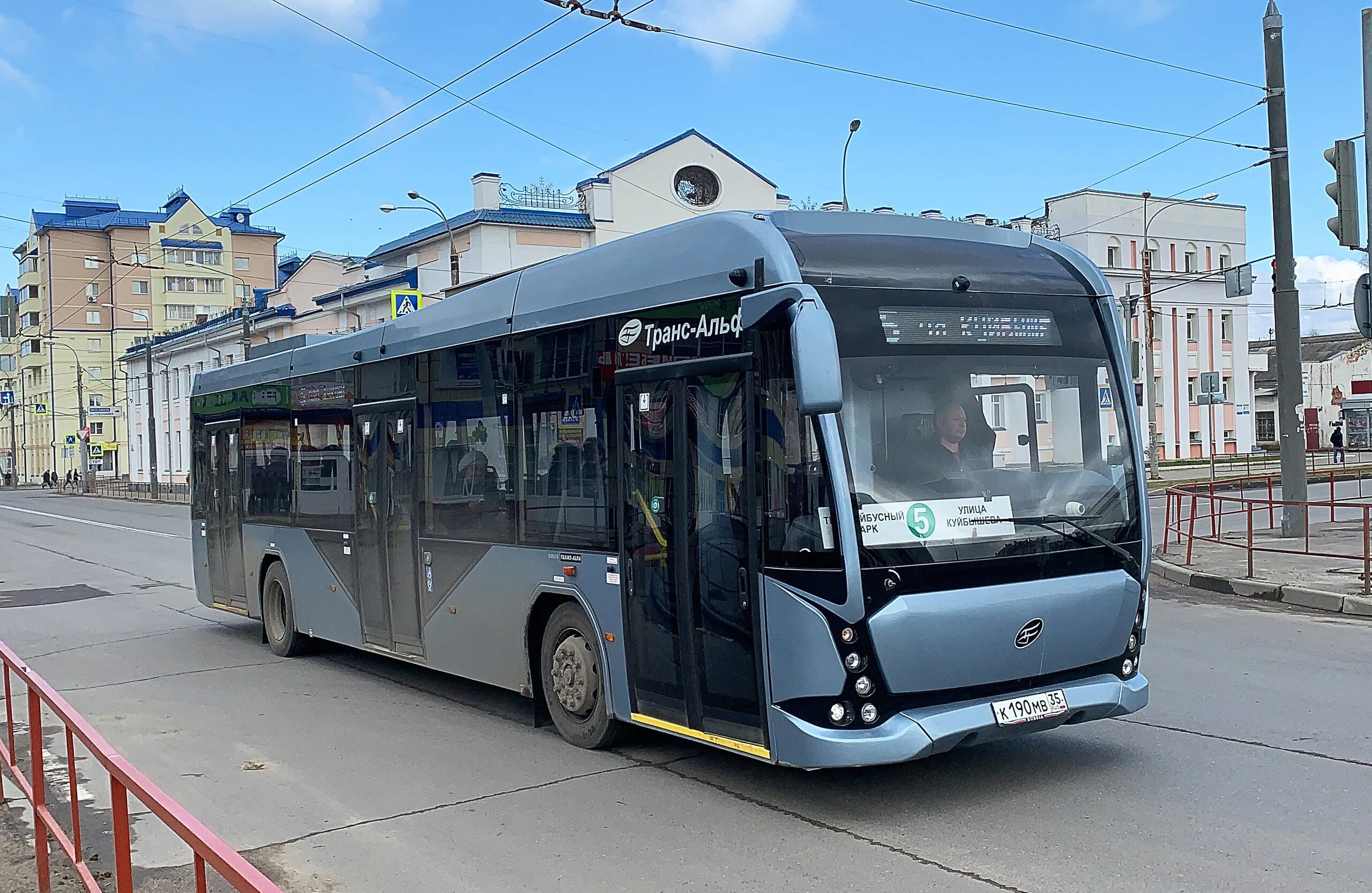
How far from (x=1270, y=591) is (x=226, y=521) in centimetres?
1193

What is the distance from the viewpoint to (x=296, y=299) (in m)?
69.2

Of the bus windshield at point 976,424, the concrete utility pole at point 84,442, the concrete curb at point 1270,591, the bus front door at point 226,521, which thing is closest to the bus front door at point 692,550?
the bus windshield at point 976,424

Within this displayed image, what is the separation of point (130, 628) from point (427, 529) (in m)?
7.25

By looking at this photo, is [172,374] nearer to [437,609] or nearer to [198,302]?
[198,302]

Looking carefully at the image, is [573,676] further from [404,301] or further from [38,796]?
[404,301]

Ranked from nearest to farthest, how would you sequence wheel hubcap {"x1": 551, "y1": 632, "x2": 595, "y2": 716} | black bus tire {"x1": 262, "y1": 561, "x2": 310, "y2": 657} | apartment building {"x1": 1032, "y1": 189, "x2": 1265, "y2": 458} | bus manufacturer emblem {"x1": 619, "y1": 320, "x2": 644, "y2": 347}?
bus manufacturer emblem {"x1": 619, "y1": 320, "x2": 644, "y2": 347} → wheel hubcap {"x1": 551, "y1": 632, "x2": 595, "y2": 716} → black bus tire {"x1": 262, "y1": 561, "x2": 310, "y2": 657} → apartment building {"x1": 1032, "y1": 189, "x2": 1265, "y2": 458}

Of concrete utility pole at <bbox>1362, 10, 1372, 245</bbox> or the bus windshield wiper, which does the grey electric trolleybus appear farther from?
concrete utility pole at <bbox>1362, 10, 1372, 245</bbox>

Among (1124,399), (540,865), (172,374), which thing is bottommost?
(540,865)

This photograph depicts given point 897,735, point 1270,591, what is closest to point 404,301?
point 1270,591

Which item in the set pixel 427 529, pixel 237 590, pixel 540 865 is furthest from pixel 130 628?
pixel 540 865

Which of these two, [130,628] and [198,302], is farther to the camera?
[198,302]

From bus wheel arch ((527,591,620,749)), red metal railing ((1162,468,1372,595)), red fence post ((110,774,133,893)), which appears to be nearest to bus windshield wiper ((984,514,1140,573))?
bus wheel arch ((527,591,620,749))

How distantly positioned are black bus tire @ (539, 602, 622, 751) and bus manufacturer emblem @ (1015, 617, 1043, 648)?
8.42 feet

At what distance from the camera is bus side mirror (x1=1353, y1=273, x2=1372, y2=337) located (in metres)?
13.5
